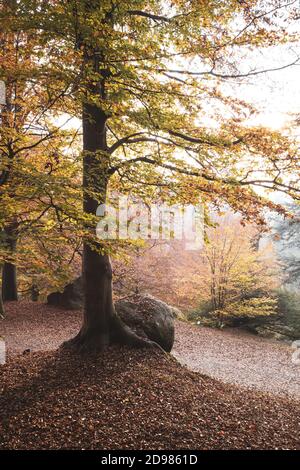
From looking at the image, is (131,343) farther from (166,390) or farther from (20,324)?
(20,324)

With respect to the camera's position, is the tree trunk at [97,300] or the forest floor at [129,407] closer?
the forest floor at [129,407]

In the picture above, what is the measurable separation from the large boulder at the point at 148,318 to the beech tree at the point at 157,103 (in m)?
0.56

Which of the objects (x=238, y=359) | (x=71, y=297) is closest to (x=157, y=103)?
(x=238, y=359)

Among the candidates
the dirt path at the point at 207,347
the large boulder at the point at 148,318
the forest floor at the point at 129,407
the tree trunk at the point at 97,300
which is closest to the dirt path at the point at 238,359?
the dirt path at the point at 207,347

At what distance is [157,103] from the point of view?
6.19 m

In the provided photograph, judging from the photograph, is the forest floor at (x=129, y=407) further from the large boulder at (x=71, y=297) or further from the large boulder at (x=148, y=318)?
the large boulder at (x=71, y=297)

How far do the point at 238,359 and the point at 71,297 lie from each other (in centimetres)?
674

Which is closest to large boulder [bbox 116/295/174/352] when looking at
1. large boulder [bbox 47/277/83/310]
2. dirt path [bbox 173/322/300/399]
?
dirt path [bbox 173/322/300/399]

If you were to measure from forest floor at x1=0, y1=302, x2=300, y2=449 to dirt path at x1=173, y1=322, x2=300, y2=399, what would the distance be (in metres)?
0.99

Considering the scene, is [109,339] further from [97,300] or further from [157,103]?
[157,103]

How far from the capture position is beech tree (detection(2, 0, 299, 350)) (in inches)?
190

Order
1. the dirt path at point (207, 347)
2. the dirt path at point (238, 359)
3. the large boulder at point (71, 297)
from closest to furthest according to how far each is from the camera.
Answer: the dirt path at point (238, 359), the dirt path at point (207, 347), the large boulder at point (71, 297)

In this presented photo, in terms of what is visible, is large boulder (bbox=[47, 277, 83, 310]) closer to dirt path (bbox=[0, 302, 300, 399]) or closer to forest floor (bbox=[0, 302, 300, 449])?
dirt path (bbox=[0, 302, 300, 399])

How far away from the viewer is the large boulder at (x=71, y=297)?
47.3ft
